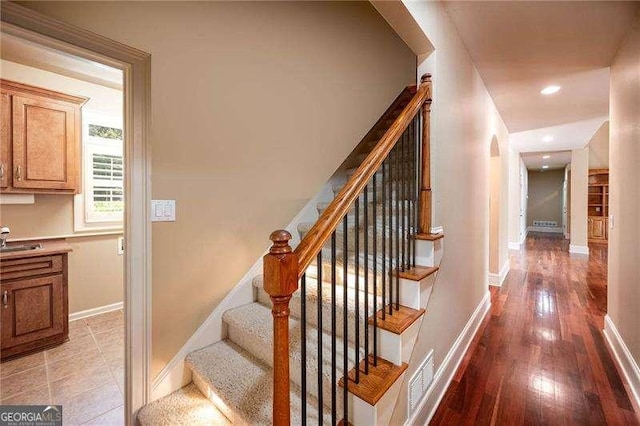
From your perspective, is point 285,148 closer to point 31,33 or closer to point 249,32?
point 249,32

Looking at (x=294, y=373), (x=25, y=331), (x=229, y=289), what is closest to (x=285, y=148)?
(x=229, y=289)

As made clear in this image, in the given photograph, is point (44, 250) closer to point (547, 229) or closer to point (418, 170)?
point (418, 170)

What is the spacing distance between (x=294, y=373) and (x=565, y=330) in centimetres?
285

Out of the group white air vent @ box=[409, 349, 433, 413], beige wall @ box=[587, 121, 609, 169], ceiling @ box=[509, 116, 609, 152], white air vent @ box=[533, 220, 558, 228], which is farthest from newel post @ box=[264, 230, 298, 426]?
white air vent @ box=[533, 220, 558, 228]

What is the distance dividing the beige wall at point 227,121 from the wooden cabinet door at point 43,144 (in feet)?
6.60

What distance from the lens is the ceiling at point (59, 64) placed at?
239cm

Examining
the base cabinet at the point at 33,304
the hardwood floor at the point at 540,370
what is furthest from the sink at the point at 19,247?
the hardwood floor at the point at 540,370

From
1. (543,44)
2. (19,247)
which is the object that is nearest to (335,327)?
(543,44)

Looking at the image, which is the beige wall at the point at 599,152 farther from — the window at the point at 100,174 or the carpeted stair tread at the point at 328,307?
the window at the point at 100,174

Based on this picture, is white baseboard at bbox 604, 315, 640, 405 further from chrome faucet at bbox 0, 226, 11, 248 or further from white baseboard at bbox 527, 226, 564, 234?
white baseboard at bbox 527, 226, 564, 234

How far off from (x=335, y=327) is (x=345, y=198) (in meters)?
0.50

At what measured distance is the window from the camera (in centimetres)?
309

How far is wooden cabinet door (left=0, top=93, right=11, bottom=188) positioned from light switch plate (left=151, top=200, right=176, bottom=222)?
205cm

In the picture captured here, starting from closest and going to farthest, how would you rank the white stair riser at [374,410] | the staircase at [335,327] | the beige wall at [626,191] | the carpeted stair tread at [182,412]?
the staircase at [335,327]
the white stair riser at [374,410]
the carpeted stair tread at [182,412]
the beige wall at [626,191]
